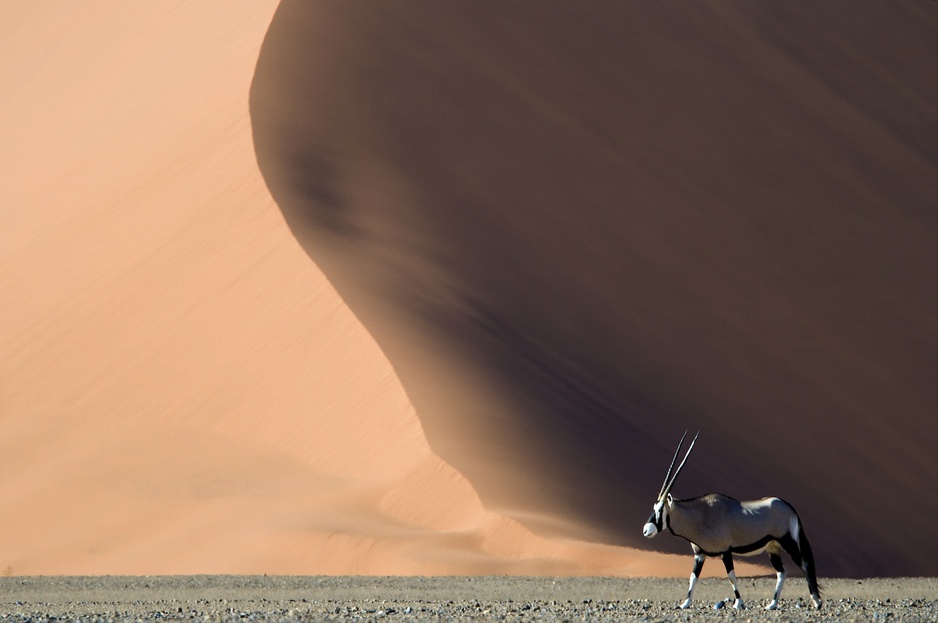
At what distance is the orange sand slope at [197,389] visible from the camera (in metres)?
14.2

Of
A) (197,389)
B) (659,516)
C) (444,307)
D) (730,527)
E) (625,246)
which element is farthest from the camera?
(625,246)

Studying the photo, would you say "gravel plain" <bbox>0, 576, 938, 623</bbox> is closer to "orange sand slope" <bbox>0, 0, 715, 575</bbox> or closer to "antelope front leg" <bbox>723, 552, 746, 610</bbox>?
"antelope front leg" <bbox>723, 552, 746, 610</bbox>

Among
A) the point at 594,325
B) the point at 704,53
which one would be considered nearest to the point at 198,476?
the point at 594,325

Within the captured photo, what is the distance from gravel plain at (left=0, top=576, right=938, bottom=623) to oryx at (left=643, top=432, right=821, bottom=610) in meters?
0.34

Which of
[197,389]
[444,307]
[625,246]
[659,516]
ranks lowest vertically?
[659,516]

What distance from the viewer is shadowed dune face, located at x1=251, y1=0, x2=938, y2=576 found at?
1644 cm

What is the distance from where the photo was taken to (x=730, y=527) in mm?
9977

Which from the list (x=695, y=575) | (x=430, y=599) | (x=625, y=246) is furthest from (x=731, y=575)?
(x=625, y=246)

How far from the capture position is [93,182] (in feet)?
74.1

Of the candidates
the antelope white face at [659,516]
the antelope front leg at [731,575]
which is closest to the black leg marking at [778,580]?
the antelope front leg at [731,575]

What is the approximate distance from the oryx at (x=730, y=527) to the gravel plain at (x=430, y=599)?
34 centimetres

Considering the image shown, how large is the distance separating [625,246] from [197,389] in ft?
19.7

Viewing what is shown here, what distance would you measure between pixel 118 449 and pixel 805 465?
293 inches

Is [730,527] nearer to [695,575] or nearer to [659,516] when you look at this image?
[695,575]
